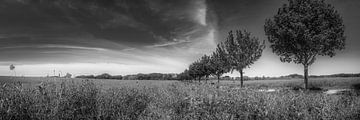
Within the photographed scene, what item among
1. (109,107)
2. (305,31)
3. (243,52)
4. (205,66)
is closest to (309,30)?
(305,31)

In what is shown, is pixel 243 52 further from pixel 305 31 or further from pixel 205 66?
pixel 205 66

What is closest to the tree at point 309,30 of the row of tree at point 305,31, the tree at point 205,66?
the row of tree at point 305,31

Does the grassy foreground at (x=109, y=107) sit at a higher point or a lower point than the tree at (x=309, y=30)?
lower

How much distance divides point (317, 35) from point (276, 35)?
4.53 m

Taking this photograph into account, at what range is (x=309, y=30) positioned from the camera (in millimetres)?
23281

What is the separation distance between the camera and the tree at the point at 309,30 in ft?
74.1

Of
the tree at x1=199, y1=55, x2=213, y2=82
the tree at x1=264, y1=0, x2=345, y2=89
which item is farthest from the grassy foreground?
the tree at x1=199, y1=55, x2=213, y2=82

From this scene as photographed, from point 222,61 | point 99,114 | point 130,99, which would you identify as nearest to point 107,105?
point 99,114

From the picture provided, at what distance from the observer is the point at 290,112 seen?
517 cm

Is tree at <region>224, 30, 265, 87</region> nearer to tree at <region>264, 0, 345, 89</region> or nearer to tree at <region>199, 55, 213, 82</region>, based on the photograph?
tree at <region>264, 0, 345, 89</region>

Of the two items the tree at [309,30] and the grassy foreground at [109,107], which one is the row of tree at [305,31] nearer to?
the tree at [309,30]

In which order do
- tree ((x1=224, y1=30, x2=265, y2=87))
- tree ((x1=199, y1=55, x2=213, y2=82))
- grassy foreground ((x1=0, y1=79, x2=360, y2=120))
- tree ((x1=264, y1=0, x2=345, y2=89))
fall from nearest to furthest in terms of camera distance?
grassy foreground ((x1=0, y1=79, x2=360, y2=120)) → tree ((x1=264, y1=0, x2=345, y2=89)) → tree ((x1=224, y1=30, x2=265, y2=87)) → tree ((x1=199, y1=55, x2=213, y2=82))

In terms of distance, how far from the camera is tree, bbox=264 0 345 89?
22.6 m

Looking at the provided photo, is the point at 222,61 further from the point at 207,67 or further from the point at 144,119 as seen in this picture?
the point at 144,119
